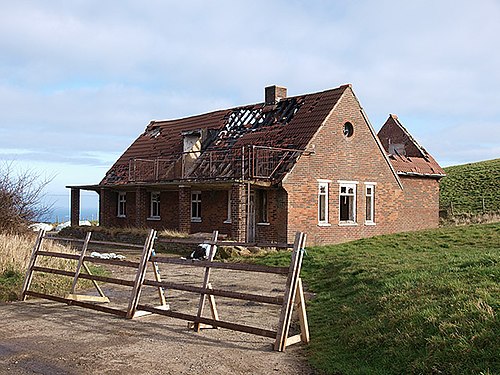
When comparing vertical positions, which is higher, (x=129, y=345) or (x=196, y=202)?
(x=196, y=202)

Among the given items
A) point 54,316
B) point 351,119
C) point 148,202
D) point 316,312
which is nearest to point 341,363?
point 316,312

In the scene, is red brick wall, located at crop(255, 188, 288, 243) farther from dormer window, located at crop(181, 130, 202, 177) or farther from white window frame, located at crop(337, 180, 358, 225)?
dormer window, located at crop(181, 130, 202, 177)

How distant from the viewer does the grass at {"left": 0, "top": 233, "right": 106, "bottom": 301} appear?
1288cm

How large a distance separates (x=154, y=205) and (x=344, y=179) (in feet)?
34.5

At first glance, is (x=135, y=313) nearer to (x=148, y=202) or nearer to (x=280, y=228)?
(x=280, y=228)

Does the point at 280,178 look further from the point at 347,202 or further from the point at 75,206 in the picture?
the point at 75,206

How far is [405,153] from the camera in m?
37.6

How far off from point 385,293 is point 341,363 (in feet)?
8.49

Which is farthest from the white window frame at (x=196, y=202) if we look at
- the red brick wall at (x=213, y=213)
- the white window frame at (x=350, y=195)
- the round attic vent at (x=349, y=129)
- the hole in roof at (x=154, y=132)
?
the hole in roof at (x=154, y=132)

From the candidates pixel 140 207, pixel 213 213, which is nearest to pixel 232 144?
pixel 213 213

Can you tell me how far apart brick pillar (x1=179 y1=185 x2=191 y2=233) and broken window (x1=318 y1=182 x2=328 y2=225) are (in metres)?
5.85

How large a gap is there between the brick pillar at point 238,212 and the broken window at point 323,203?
3529 millimetres

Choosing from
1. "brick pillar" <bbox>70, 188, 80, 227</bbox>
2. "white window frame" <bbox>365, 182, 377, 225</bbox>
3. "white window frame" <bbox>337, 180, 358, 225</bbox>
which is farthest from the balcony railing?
"white window frame" <bbox>365, 182, 377, 225</bbox>

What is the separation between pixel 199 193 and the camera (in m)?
28.0
